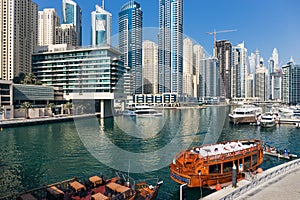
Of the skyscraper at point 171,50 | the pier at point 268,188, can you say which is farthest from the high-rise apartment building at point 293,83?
the pier at point 268,188

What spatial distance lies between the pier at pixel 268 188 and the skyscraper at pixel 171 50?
71383 millimetres

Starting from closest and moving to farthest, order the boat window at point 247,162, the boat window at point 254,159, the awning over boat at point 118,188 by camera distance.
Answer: the awning over boat at point 118,188, the boat window at point 247,162, the boat window at point 254,159

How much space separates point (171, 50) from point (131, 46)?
178 feet

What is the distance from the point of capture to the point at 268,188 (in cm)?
1254

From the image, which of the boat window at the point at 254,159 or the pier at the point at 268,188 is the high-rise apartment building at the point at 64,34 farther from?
the pier at the point at 268,188

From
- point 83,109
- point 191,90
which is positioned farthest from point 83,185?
point 191,90

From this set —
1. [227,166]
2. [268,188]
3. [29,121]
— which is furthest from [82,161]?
[29,121]

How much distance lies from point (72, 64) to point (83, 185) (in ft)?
265

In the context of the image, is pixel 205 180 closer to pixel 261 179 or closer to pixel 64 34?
pixel 261 179

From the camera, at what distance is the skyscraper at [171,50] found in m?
103

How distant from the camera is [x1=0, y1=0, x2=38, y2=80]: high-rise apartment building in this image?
4122 inches

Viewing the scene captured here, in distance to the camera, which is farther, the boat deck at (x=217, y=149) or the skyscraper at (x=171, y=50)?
the skyscraper at (x=171, y=50)

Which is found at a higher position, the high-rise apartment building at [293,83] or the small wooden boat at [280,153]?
the high-rise apartment building at [293,83]

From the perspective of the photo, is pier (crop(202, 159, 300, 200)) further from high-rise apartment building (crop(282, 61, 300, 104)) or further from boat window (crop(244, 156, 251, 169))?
high-rise apartment building (crop(282, 61, 300, 104))
